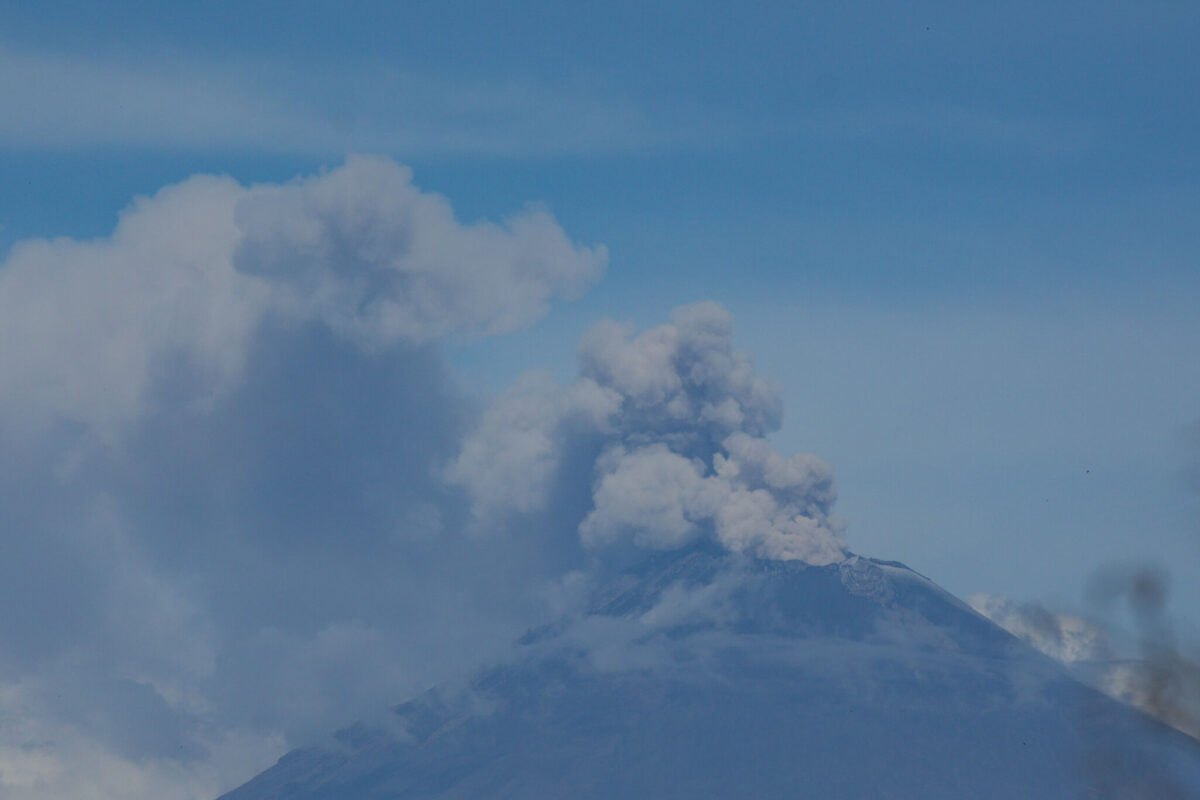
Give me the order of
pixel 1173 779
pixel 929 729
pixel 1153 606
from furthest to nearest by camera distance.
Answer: pixel 929 729 → pixel 1173 779 → pixel 1153 606

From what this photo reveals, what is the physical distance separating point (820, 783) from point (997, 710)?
29.1 metres

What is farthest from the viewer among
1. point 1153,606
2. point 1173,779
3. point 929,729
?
point 929,729

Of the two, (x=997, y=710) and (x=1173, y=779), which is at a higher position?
(x=997, y=710)

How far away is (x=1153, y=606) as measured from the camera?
1516 cm

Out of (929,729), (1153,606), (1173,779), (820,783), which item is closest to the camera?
(1153,606)

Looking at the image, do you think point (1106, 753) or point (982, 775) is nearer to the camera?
point (1106, 753)

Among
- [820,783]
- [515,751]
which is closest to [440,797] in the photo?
[515,751]

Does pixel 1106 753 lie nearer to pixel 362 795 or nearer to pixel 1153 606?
pixel 1153 606

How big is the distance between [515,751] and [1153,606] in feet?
616

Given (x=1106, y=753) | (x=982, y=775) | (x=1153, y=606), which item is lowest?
(x=1106, y=753)

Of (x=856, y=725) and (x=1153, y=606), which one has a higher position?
(x=856, y=725)

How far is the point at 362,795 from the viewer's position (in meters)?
199

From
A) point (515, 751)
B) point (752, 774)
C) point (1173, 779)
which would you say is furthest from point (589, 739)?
point (1173, 779)

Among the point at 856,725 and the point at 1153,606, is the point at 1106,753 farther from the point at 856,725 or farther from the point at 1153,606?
the point at 856,725
